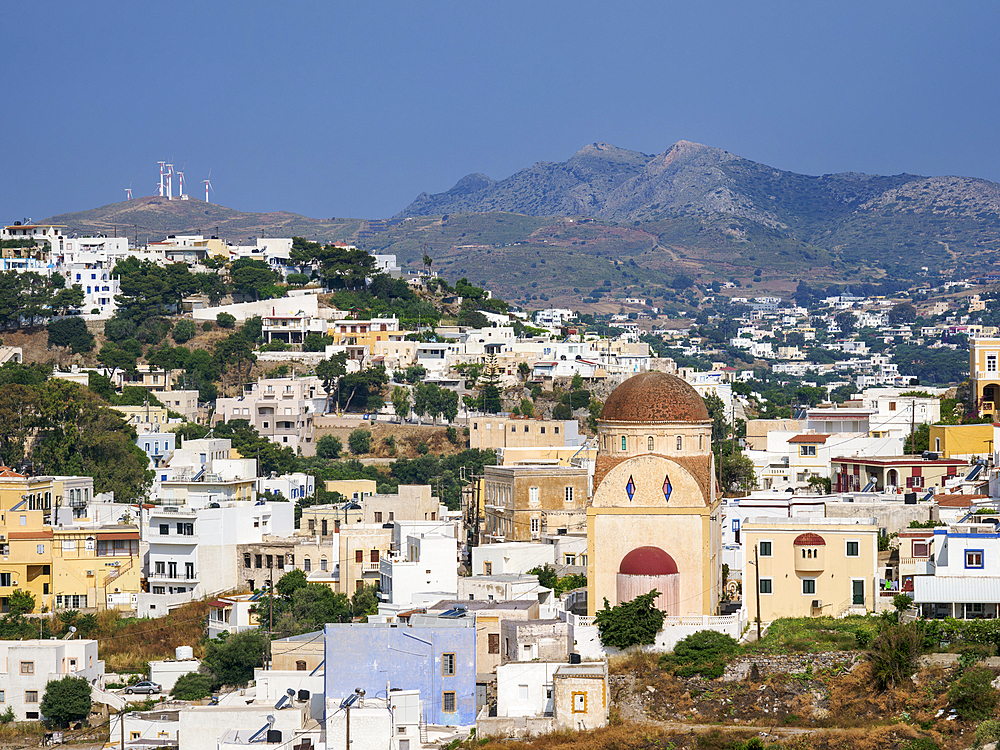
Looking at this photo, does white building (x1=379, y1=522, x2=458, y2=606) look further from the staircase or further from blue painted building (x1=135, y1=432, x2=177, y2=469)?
blue painted building (x1=135, y1=432, x2=177, y2=469)

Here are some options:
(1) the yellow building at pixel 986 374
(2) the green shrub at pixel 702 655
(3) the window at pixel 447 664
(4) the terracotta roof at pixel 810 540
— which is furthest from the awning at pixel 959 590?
(1) the yellow building at pixel 986 374

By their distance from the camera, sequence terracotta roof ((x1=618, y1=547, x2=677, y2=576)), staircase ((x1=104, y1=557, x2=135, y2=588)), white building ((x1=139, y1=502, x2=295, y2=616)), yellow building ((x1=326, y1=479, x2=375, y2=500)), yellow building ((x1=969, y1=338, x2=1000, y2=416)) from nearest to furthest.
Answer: terracotta roof ((x1=618, y1=547, x2=677, y2=576)) < white building ((x1=139, y1=502, x2=295, y2=616)) < staircase ((x1=104, y1=557, x2=135, y2=588)) < yellow building ((x1=969, y1=338, x2=1000, y2=416)) < yellow building ((x1=326, y1=479, x2=375, y2=500))

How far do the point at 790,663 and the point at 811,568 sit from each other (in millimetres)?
3293

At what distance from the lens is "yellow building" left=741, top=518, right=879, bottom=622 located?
37.2m

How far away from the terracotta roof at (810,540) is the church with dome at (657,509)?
79.2 inches

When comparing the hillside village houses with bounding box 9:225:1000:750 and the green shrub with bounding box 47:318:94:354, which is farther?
the green shrub with bounding box 47:318:94:354

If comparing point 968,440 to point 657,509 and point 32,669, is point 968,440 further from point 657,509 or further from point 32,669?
point 32,669

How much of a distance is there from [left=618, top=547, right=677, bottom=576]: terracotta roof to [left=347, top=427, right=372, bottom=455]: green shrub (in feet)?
170

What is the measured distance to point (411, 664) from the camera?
35719 mm

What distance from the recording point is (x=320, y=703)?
3725cm

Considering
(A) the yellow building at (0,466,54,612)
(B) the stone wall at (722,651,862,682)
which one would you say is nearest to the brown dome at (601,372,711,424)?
(B) the stone wall at (722,651,862,682)

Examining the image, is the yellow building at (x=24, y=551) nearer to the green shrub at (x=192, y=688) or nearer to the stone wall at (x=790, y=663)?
the green shrub at (x=192, y=688)

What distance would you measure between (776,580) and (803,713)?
441 cm

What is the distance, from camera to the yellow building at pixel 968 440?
174 ft
